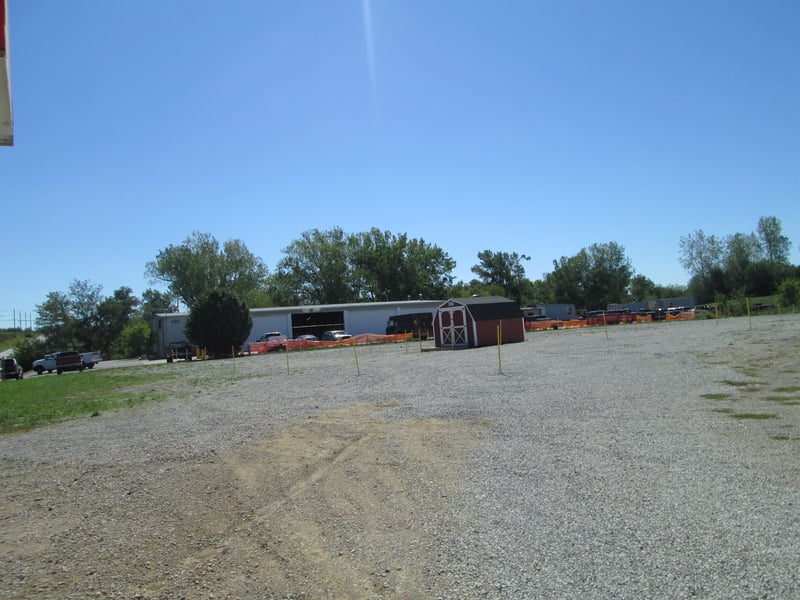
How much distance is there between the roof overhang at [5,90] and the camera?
11.2 feet

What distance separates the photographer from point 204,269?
78.4 metres

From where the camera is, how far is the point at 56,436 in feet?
38.2

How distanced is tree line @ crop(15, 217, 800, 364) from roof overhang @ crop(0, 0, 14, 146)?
7641 cm

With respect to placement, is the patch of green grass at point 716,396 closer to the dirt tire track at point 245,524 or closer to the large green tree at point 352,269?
the dirt tire track at point 245,524

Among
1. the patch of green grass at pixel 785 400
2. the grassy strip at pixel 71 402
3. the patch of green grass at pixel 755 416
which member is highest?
the grassy strip at pixel 71 402

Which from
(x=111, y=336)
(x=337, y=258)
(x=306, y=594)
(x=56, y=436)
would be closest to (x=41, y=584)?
(x=306, y=594)

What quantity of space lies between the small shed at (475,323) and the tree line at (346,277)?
4755 centimetres

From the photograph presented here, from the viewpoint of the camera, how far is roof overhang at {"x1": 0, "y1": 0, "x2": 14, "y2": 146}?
341 centimetres

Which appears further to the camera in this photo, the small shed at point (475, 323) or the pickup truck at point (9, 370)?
the pickup truck at point (9, 370)

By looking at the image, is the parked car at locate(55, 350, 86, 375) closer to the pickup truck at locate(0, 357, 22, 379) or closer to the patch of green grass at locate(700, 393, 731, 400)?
the pickup truck at locate(0, 357, 22, 379)

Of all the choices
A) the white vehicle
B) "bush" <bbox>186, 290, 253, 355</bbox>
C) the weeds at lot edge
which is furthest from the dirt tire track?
the white vehicle

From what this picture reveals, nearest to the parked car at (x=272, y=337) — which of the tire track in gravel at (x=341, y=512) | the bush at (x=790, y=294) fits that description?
the tire track in gravel at (x=341, y=512)

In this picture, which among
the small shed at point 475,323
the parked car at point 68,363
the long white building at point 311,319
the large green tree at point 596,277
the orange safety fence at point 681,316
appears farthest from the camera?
Result: the large green tree at point 596,277

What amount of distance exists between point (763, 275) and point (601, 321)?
121ft
